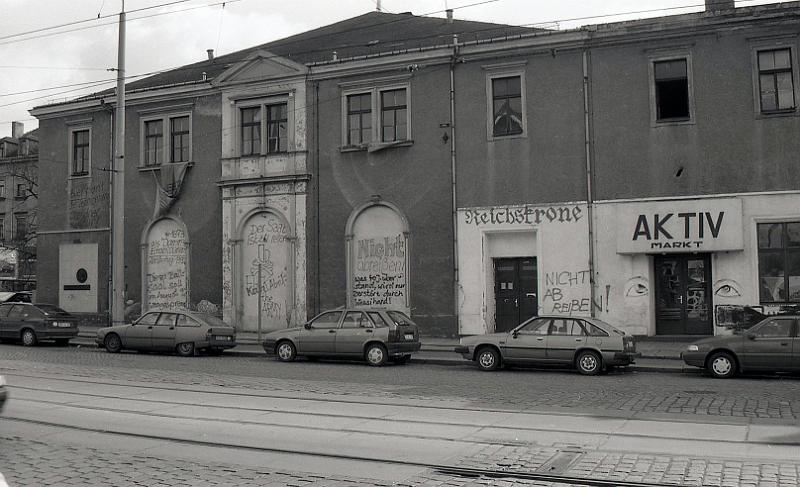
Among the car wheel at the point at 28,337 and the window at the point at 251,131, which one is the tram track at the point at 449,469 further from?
the window at the point at 251,131

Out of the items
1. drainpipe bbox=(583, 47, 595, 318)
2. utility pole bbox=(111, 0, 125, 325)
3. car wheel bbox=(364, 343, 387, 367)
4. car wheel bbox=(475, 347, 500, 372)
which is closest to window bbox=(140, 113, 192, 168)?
utility pole bbox=(111, 0, 125, 325)

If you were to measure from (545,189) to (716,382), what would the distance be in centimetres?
1031

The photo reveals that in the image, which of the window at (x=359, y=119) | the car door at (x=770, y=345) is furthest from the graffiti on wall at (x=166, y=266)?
the car door at (x=770, y=345)

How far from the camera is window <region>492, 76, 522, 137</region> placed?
25250 millimetres

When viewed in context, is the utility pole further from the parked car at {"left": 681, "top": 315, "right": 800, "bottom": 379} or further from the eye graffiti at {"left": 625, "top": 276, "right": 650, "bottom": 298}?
the parked car at {"left": 681, "top": 315, "right": 800, "bottom": 379}

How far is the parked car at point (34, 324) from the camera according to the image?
25.2m

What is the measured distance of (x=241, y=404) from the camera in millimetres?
12078

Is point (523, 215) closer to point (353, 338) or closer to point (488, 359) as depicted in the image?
point (488, 359)

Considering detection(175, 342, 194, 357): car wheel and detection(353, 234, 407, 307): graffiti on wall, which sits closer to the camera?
detection(175, 342, 194, 357): car wheel

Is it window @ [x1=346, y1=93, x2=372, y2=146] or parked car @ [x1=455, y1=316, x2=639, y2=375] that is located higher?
window @ [x1=346, y1=93, x2=372, y2=146]

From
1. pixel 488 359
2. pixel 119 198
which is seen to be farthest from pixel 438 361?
pixel 119 198

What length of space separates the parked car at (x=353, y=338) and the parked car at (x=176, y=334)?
220 centimetres

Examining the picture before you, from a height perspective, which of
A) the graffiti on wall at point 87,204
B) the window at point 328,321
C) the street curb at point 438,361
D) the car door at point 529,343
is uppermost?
the graffiti on wall at point 87,204

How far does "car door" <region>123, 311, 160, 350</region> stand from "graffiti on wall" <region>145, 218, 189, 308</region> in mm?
7264
